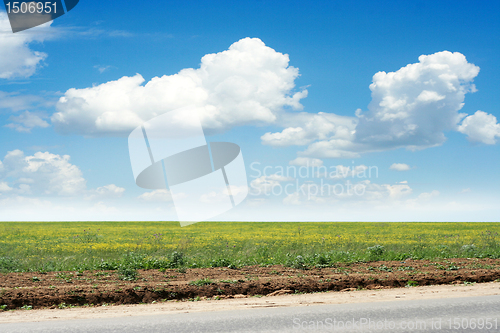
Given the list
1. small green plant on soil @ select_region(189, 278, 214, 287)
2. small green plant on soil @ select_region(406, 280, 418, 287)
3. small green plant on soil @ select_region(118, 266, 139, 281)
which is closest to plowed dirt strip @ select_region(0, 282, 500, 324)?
small green plant on soil @ select_region(406, 280, 418, 287)

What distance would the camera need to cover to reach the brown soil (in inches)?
367

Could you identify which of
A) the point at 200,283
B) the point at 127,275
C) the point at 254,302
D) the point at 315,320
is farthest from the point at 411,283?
the point at 127,275

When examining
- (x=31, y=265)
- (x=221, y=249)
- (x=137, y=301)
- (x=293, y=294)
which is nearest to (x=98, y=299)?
(x=137, y=301)

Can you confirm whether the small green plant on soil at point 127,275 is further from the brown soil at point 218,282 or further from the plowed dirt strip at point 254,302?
the plowed dirt strip at point 254,302

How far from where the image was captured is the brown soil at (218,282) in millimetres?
9320

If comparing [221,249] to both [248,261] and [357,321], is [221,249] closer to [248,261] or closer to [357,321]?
[248,261]

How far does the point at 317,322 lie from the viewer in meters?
6.64

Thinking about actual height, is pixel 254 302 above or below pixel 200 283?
below

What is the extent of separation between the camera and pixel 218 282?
10.5 meters

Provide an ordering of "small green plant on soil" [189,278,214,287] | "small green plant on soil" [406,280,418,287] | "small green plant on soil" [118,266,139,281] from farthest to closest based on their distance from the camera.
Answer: "small green plant on soil" [118,266,139,281]
"small green plant on soil" [406,280,418,287]
"small green plant on soil" [189,278,214,287]

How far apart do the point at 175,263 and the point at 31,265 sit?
561cm

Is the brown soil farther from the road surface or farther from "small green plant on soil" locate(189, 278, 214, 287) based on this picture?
the road surface

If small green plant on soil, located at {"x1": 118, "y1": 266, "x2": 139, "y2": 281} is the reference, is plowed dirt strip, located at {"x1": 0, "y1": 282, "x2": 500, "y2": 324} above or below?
below

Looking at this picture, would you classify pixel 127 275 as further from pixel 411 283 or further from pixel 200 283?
pixel 411 283
